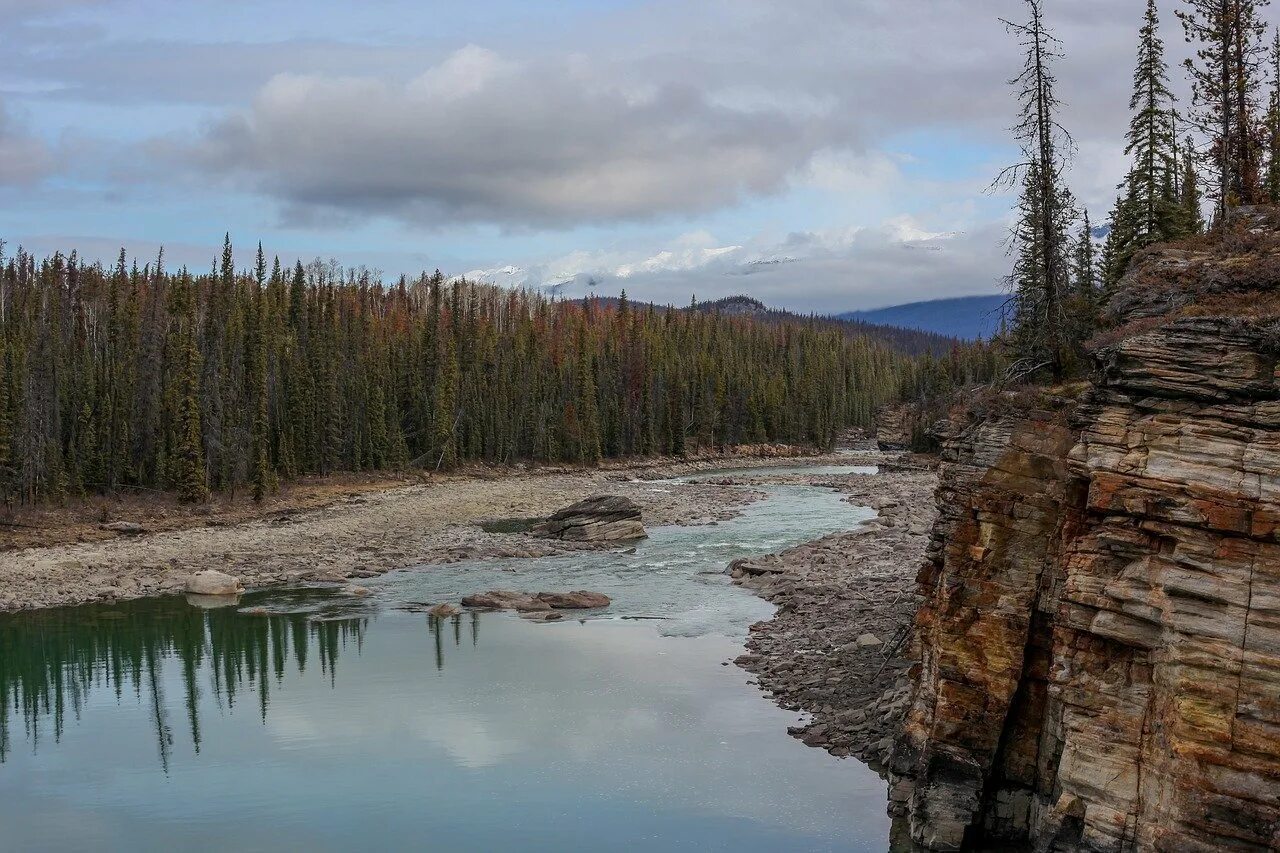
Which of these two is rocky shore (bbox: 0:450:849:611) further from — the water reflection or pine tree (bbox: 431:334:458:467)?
pine tree (bbox: 431:334:458:467)

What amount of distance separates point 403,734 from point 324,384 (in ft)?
214

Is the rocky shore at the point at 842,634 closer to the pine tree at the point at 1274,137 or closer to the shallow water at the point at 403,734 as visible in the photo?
the shallow water at the point at 403,734

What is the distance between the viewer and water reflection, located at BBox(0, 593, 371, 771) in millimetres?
27812

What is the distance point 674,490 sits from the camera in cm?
7788

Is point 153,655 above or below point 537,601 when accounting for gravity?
below

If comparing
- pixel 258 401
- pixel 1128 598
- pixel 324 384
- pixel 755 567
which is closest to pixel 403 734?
pixel 1128 598

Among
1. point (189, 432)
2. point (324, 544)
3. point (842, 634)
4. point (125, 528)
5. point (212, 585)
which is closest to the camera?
point (842, 634)

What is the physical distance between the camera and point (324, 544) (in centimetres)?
5100

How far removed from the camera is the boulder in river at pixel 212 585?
39.6m

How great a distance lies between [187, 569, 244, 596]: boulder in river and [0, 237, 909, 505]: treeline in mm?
24111

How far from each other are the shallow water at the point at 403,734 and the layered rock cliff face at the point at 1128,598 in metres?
3.19

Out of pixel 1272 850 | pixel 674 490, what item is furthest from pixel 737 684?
pixel 674 490

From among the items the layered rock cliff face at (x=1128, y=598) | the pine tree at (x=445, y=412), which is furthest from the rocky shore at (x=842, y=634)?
the pine tree at (x=445, y=412)

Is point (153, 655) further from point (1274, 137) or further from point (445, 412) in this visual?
point (445, 412)
